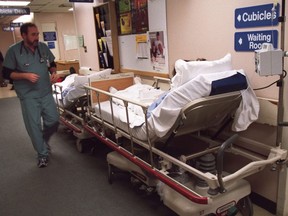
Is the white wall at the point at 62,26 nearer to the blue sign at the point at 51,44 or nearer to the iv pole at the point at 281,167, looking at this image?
the blue sign at the point at 51,44

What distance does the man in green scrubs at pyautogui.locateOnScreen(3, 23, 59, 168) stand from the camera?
3154 millimetres

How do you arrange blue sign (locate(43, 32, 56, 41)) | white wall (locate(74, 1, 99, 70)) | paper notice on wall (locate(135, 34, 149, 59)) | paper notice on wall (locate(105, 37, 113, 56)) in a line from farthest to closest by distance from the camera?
blue sign (locate(43, 32, 56, 41)) → white wall (locate(74, 1, 99, 70)) → paper notice on wall (locate(105, 37, 113, 56)) → paper notice on wall (locate(135, 34, 149, 59))

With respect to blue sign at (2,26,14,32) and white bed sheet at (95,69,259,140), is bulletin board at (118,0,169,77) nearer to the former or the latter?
white bed sheet at (95,69,259,140)

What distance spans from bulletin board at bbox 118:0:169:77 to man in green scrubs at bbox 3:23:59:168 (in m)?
0.99

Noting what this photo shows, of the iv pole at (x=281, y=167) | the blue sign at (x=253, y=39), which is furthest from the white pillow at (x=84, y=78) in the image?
the iv pole at (x=281, y=167)

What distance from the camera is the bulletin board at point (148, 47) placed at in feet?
10.2

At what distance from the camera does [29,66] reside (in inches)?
127

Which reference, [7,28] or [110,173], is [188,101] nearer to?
[110,173]

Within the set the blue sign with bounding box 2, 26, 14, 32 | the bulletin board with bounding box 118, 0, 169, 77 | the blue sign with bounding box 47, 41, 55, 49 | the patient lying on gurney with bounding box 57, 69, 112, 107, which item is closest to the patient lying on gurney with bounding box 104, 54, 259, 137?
the bulletin board with bounding box 118, 0, 169, 77

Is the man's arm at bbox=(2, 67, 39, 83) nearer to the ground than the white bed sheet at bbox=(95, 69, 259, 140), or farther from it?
farther from it

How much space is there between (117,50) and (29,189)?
2154 millimetres

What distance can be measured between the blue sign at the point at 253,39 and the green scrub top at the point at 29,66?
217 centimetres

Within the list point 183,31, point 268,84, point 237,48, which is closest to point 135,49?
point 183,31

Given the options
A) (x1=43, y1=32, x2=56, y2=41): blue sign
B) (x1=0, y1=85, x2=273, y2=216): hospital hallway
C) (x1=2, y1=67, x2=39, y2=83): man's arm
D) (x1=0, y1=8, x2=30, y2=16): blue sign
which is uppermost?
(x1=0, y1=8, x2=30, y2=16): blue sign
